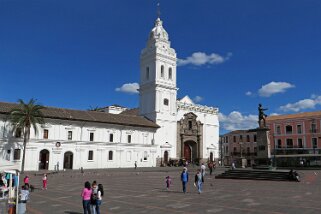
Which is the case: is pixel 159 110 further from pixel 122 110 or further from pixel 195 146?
pixel 122 110

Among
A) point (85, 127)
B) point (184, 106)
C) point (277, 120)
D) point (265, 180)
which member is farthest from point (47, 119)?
point (277, 120)

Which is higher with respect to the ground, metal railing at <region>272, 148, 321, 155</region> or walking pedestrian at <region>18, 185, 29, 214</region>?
metal railing at <region>272, 148, 321, 155</region>

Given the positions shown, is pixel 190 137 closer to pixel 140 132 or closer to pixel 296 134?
pixel 140 132

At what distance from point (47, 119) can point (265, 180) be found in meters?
30.1

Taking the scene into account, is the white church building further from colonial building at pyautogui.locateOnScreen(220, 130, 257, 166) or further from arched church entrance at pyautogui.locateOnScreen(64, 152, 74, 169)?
colonial building at pyautogui.locateOnScreen(220, 130, 257, 166)

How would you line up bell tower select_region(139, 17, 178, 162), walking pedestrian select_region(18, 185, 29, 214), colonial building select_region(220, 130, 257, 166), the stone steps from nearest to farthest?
walking pedestrian select_region(18, 185, 29, 214), the stone steps, bell tower select_region(139, 17, 178, 162), colonial building select_region(220, 130, 257, 166)

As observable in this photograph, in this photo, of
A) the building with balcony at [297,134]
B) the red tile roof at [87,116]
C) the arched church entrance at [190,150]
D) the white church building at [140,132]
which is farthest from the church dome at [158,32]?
the building with balcony at [297,134]

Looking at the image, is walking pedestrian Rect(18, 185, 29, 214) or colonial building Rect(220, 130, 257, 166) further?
colonial building Rect(220, 130, 257, 166)

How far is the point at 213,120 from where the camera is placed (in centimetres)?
6394

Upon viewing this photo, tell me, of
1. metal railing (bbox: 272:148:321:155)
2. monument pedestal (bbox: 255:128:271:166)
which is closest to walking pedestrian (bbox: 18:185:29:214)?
monument pedestal (bbox: 255:128:271:166)

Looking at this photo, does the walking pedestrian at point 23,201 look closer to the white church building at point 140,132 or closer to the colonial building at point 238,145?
the white church building at point 140,132

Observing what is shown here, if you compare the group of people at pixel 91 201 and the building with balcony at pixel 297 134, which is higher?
the building with balcony at pixel 297 134

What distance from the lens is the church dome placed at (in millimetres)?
60206

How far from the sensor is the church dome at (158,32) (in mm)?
60206
